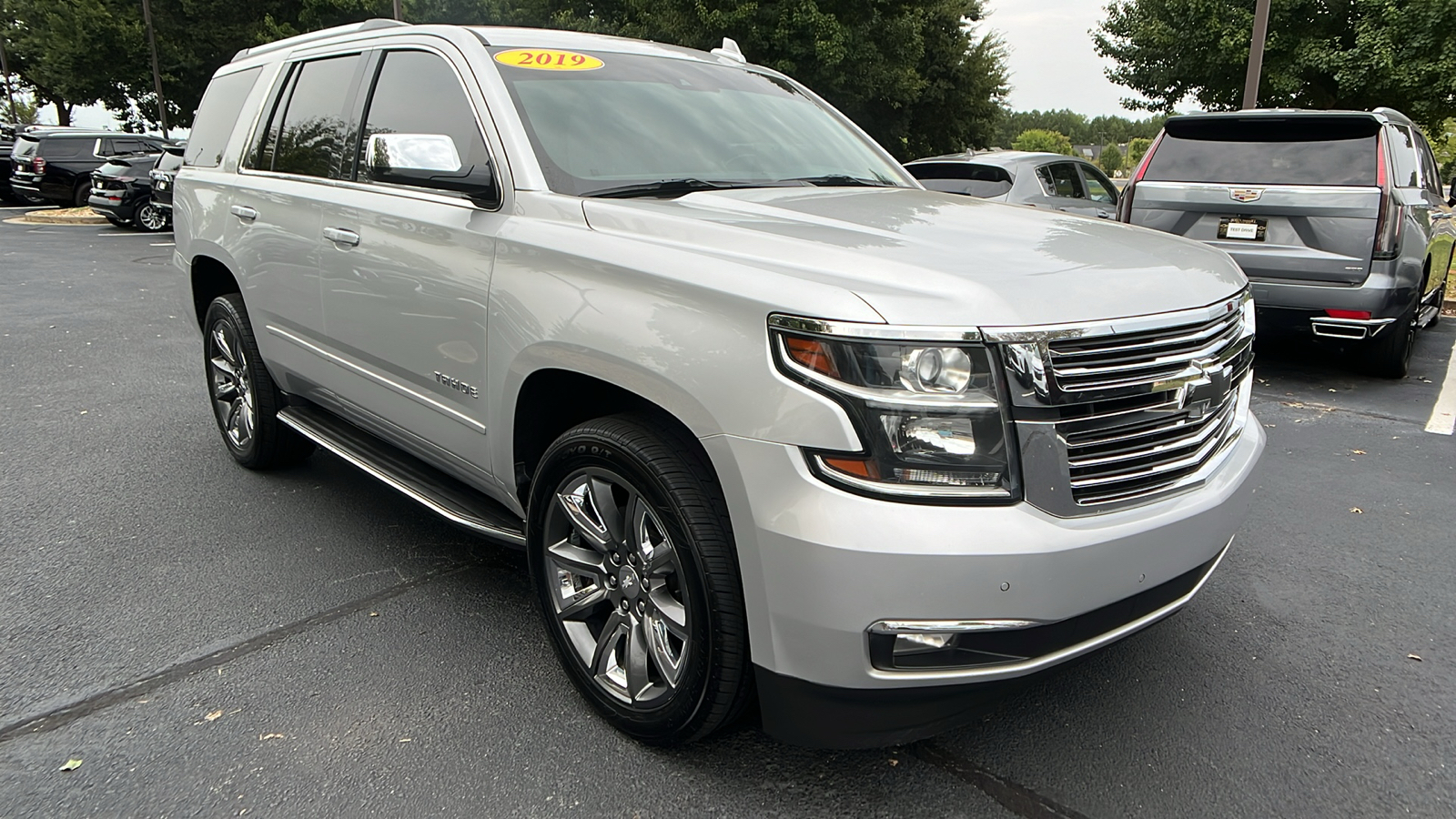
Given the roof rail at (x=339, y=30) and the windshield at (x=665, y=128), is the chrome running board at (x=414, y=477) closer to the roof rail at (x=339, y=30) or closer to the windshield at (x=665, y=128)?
the windshield at (x=665, y=128)

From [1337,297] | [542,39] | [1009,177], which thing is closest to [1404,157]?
[1337,297]

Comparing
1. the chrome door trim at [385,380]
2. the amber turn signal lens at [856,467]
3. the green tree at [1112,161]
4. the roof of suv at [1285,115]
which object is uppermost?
the roof of suv at [1285,115]

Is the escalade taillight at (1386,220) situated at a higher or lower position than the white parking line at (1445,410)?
higher

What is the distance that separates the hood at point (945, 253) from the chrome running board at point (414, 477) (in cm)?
104

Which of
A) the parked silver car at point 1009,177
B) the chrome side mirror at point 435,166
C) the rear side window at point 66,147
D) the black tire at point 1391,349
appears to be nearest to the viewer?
the chrome side mirror at point 435,166

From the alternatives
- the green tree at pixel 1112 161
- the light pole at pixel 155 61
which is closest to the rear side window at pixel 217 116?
the light pole at pixel 155 61

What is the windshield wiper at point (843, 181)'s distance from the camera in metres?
3.42

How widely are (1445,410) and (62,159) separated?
81.4 ft

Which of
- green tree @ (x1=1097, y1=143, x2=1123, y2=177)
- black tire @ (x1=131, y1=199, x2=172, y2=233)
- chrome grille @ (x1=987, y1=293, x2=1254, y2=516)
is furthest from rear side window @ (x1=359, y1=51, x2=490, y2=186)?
green tree @ (x1=1097, y1=143, x2=1123, y2=177)

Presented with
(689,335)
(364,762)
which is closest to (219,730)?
(364,762)

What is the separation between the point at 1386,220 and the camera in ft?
20.0

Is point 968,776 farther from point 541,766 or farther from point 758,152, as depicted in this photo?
point 758,152

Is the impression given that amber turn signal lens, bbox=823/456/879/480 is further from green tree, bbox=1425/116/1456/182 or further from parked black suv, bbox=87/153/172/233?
green tree, bbox=1425/116/1456/182

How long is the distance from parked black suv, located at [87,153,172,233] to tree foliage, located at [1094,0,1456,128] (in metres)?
18.9
